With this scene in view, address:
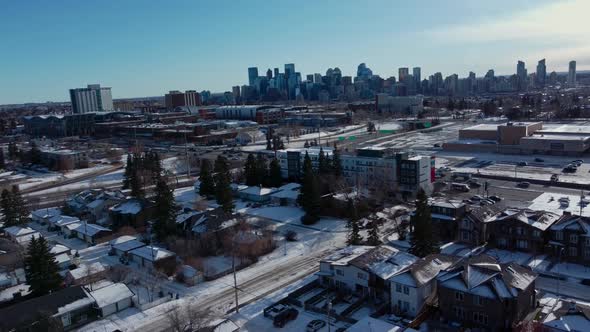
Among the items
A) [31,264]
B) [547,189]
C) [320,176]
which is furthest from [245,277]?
[547,189]

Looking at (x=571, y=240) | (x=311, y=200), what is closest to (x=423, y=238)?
(x=571, y=240)

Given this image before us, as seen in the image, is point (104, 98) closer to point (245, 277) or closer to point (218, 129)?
point (218, 129)

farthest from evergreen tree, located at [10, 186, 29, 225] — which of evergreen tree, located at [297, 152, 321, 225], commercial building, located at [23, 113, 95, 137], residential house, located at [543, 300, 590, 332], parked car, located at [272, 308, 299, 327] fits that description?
commercial building, located at [23, 113, 95, 137]

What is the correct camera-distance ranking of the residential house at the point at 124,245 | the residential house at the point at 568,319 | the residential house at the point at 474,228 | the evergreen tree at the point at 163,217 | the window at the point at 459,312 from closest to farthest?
the residential house at the point at 568,319
the window at the point at 459,312
the residential house at the point at 474,228
the residential house at the point at 124,245
the evergreen tree at the point at 163,217

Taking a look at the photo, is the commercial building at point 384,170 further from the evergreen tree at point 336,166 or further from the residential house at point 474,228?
the residential house at point 474,228

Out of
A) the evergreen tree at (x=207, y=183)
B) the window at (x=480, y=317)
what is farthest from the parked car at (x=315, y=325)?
the evergreen tree at (x=207, y=183)

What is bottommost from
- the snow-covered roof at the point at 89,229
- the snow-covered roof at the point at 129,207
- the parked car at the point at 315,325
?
the parked car at the point at 315,325

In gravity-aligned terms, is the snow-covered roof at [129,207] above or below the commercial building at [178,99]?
below
